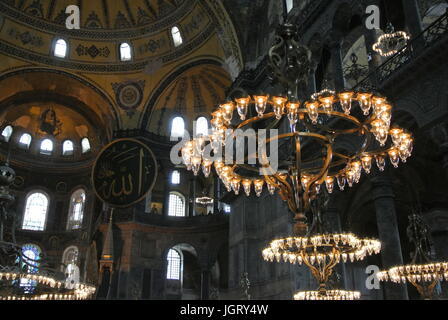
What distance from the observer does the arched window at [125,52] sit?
64.1ft

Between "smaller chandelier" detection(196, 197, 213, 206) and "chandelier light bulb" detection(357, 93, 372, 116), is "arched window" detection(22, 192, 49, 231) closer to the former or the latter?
"smaller chandelier" detection(196, 197, 213, 206)

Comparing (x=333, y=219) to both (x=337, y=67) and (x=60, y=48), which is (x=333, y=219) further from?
(x=60, y=48)

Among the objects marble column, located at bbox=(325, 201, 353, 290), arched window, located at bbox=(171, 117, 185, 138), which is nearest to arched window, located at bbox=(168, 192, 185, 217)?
arched window, located at bbox=(171, 117, 185, 138)

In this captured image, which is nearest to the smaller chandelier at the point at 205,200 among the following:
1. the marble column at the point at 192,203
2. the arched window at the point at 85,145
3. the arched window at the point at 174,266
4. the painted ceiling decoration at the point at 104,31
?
the marble column at the point at 192,203

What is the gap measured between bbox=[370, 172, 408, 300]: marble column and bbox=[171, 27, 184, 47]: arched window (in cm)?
1277

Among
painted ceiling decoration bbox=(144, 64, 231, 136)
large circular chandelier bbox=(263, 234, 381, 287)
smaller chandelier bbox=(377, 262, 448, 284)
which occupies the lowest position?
smaller chandelier bbox=(377, 262, 448, 284)

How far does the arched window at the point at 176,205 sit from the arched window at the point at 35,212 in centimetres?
696

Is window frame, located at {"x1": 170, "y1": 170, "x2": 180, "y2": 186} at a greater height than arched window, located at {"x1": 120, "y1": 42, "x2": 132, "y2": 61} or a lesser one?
lesser

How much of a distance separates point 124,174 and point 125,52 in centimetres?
709

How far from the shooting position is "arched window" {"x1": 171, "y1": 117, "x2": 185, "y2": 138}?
65.6ft

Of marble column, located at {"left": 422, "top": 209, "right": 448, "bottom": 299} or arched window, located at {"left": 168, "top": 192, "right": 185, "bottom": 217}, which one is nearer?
marble column, located at {"left": 422, "top": 209, "right": 448, "bottom": 299}

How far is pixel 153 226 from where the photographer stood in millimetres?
17953

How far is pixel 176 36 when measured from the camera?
1866 cm
